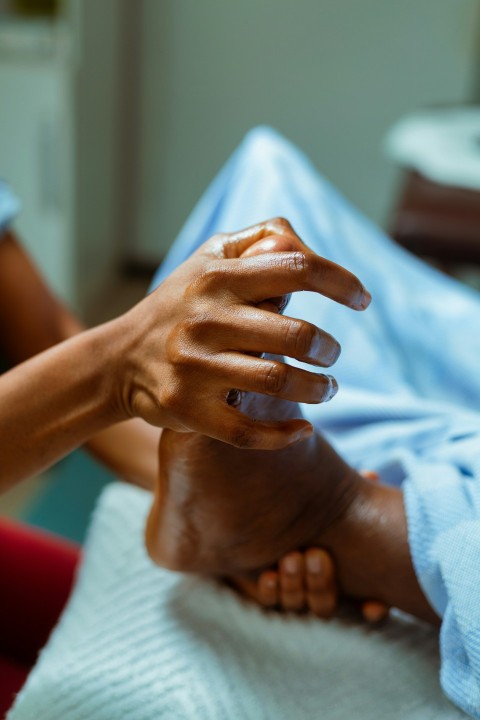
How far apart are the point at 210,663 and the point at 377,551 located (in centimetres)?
14

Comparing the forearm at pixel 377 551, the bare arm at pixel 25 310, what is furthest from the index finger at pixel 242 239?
the bare arm at pixel 25 310

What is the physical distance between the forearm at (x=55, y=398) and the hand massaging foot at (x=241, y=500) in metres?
0.05

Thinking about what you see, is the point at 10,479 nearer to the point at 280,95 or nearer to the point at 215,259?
the point at 215,259

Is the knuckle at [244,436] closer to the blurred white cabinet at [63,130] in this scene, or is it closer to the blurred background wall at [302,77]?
Answer: the blurred white cabinet at [63,130]

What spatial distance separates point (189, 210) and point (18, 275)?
155 centimetres

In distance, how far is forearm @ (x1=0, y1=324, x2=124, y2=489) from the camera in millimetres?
480

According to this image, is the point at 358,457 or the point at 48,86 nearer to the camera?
the point at 358,457

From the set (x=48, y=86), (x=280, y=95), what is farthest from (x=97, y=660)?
(x=280, y=95)

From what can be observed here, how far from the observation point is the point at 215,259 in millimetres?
449

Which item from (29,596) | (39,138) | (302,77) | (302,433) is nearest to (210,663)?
(302,433)

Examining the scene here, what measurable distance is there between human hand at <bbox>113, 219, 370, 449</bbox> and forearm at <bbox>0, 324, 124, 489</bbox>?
1.7 inches

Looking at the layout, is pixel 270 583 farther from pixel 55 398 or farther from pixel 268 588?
pixel 55 398

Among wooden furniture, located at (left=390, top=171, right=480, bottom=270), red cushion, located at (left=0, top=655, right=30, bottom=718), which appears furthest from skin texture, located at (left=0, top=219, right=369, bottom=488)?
wooden furniture, located at (left=390, top=171, right=480, bottom=270)

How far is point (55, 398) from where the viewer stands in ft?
1.58
